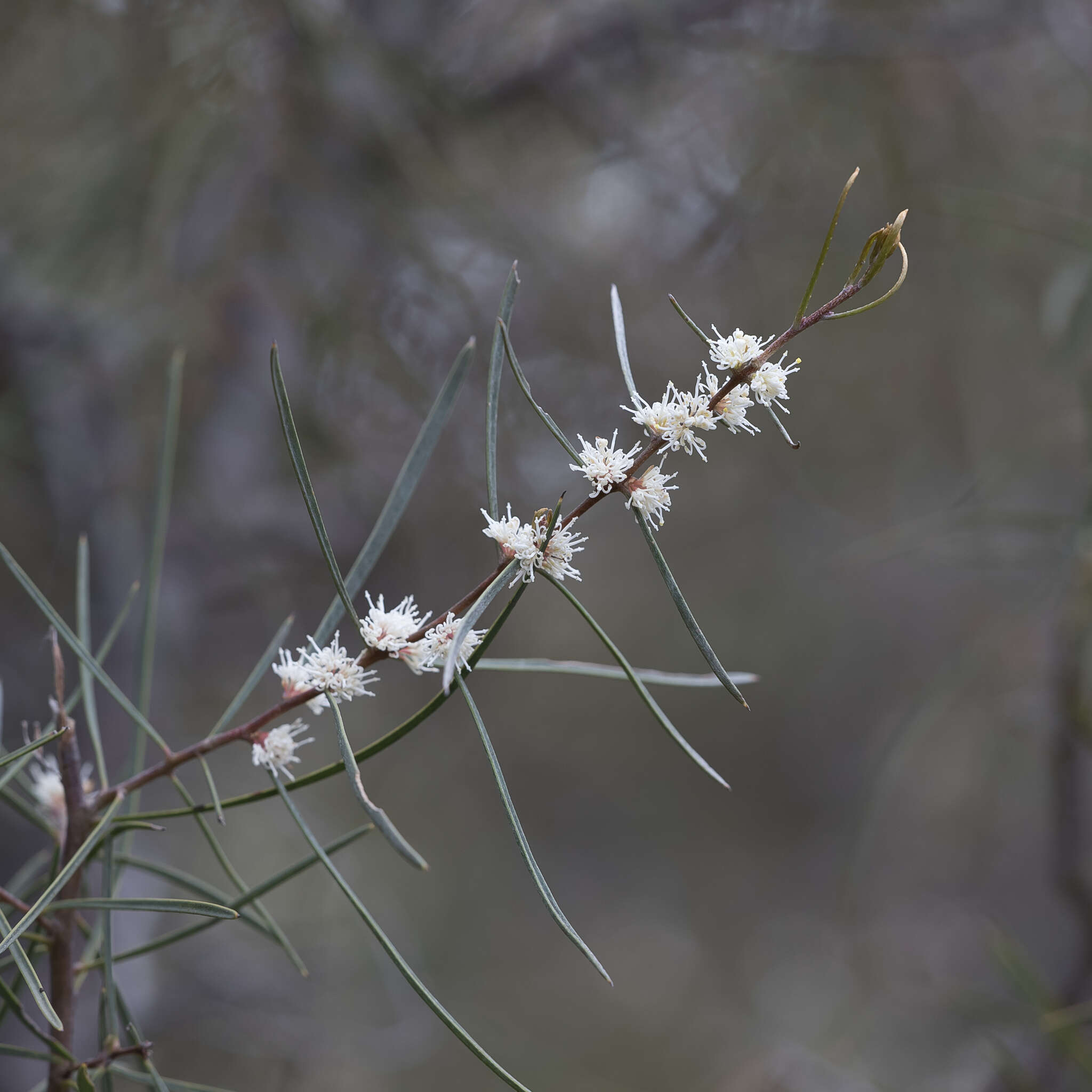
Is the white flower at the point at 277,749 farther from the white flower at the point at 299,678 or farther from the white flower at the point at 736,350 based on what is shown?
the white flower at the point at 736,350

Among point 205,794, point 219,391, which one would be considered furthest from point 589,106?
point 205,794

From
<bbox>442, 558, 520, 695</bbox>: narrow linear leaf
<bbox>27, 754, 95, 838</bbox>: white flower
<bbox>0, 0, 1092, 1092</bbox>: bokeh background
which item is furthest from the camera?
<bbox>0, 0, 1092, 1092</bbox>: bokeh background

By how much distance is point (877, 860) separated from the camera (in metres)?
1.43

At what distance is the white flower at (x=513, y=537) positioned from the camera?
0.17 meters

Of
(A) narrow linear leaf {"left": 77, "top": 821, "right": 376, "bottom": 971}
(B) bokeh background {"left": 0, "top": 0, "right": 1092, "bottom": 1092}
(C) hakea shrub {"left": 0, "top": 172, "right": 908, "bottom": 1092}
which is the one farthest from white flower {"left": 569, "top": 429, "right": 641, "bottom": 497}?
(B) bokeh background {"left": 0, "top": 0, "right": 1092, "bottom": 1092}

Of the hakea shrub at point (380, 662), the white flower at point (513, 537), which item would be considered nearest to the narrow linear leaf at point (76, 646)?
the hakea shrub at point (380, 662)

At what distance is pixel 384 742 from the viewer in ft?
0.59

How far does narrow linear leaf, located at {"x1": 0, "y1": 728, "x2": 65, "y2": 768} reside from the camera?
0.16m

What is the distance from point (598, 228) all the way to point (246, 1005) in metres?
0.99

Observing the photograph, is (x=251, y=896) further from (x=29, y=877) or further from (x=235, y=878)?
(x=29, y=877)

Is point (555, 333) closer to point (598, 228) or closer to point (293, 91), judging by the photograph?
point (598, 228)

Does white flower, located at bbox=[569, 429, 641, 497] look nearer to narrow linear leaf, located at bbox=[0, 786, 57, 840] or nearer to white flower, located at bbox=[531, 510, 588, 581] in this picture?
white flower, located at bbox=[531, 510, 588, 581]

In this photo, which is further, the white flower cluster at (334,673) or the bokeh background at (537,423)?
the bokeh background at (537,423)

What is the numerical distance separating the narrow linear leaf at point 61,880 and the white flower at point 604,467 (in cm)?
14
